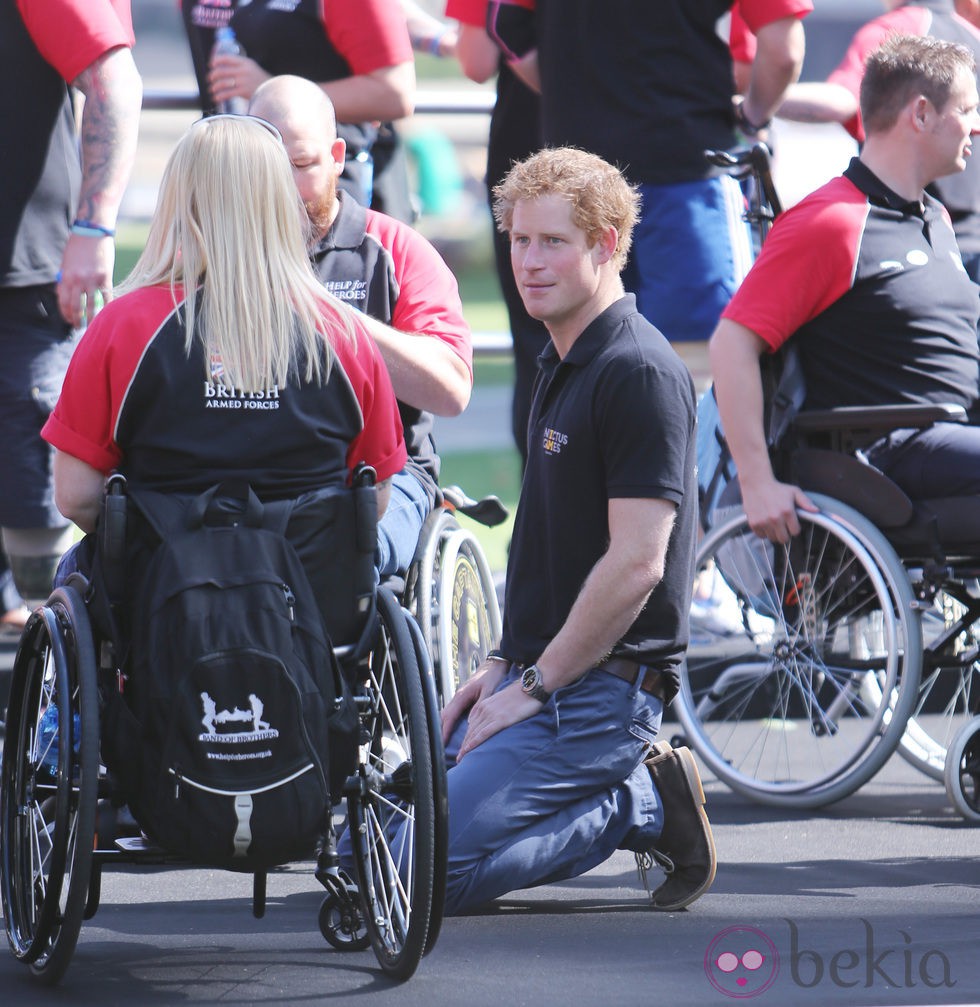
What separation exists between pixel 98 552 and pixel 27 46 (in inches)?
92.7

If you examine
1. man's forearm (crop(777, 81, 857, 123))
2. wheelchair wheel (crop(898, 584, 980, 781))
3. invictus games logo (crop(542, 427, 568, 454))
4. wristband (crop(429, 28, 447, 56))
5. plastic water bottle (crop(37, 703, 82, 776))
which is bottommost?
wheelchair wheel (crop(898, 584, 980, 781))

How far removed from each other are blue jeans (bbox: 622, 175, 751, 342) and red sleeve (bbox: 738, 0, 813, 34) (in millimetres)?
452

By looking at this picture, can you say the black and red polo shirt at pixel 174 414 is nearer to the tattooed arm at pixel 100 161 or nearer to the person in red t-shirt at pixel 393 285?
the person in red t-shirt at pixel 393 285

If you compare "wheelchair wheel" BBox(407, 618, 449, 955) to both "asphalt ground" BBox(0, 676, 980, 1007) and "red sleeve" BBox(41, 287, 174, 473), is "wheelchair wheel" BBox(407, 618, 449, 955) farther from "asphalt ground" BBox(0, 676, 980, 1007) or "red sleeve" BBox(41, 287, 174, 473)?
"red sleeve" BBox(41, 287, 174, 473)

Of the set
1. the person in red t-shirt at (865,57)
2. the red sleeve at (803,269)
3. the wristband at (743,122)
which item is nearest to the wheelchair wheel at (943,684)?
the red sleeve at (803,269)

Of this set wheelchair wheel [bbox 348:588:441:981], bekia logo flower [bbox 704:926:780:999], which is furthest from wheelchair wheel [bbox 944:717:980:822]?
wheelchair wheel [bbox 348:588:441:981]

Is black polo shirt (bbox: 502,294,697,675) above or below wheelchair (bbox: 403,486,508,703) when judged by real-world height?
above

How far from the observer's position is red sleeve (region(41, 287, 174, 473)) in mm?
3250

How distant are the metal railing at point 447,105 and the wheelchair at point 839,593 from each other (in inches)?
50.9

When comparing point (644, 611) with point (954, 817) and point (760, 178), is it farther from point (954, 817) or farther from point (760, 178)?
point (760, 178)

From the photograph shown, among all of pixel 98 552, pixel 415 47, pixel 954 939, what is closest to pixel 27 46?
pixel 415 47

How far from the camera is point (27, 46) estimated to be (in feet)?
16.9

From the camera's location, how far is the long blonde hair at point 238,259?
10.7 ft

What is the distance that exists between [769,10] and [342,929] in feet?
9.89
